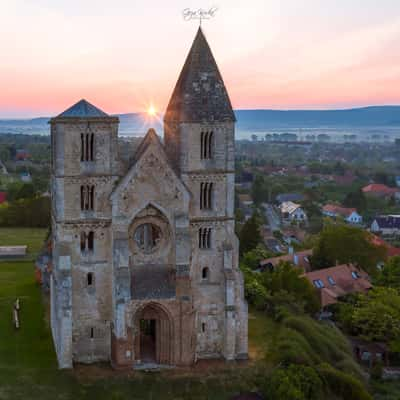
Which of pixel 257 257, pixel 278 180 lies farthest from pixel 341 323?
pixel 278 180

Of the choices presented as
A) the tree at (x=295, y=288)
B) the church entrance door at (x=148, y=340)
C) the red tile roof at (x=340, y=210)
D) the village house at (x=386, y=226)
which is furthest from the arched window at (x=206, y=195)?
the red tile roof at (x=340, y=210)

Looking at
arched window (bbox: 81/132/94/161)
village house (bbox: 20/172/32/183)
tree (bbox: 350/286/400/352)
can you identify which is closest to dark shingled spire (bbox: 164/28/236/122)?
arched window (bbox: 81/132/94/161)

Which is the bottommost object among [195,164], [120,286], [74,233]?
[120,286]

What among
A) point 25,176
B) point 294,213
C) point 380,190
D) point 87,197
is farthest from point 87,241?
point 380,190

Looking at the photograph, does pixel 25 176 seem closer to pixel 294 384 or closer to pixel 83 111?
pixel 83 111

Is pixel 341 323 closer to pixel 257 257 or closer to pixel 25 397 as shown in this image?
pixel 257 257

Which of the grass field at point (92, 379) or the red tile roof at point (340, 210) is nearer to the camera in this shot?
the grass field at point (92, 379)

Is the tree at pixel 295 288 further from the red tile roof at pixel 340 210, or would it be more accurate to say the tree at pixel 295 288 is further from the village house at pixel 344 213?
the red tile roof at pixel 340 210
